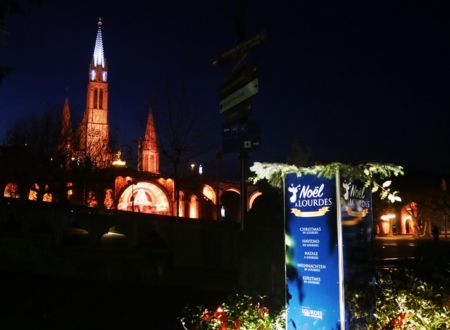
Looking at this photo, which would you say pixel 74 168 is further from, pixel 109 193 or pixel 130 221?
pixel 130 221

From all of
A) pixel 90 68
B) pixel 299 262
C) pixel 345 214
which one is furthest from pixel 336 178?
pixel 90 68

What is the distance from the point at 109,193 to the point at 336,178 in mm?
53574

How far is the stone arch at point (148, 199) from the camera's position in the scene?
76.8m

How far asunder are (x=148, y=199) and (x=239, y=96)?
7217cm

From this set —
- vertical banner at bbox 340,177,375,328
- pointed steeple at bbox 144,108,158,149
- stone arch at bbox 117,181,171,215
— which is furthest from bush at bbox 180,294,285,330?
stone arch at bbox 117,181,171,215

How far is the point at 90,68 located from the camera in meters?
149

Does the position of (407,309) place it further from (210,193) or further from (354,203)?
(210,193)

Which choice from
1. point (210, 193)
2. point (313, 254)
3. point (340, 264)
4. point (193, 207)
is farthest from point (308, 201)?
point (210, 193)

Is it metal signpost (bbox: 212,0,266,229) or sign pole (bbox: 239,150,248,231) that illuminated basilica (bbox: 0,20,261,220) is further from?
metal signpost (bbox: 212,0,266,229)

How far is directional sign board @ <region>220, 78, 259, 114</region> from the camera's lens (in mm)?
9102

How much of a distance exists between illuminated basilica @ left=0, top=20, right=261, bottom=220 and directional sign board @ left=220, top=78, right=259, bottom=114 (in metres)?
3.70

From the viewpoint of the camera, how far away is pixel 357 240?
23.4 feet

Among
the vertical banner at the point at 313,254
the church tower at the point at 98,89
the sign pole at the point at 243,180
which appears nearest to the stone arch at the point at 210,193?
the church tower at the point at 98,89

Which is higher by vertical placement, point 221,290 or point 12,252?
point 12,252
